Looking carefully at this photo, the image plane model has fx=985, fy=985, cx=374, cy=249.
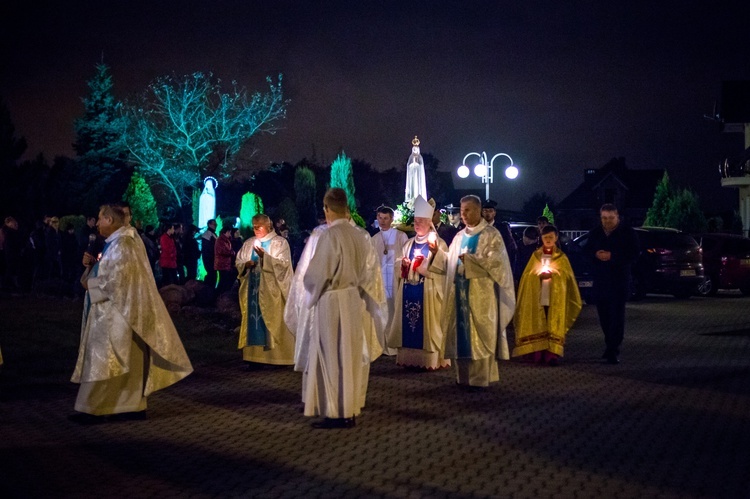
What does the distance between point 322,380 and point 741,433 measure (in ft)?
11.9

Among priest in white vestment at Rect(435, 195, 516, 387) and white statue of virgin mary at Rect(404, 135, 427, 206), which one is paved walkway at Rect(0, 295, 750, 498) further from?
white statue of virgin mary at Rect(404, 135, 427, 206)

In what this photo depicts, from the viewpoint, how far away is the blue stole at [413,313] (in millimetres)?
12422

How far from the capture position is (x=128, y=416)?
912 cm

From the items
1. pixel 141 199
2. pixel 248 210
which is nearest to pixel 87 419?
pixel 248 210

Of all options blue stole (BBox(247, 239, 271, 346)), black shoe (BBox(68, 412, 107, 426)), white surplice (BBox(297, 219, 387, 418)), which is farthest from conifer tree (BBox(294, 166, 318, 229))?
white surplice (BBox(297, 219, 387, 418))

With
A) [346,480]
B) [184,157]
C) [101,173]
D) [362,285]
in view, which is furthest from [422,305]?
[101,173]

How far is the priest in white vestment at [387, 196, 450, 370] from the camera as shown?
40.2ft

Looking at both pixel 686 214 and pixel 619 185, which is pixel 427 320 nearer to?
pixel 686 214

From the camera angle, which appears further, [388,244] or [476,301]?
[388,244]

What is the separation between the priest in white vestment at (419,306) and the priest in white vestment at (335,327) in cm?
353

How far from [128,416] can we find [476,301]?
408 centimetres

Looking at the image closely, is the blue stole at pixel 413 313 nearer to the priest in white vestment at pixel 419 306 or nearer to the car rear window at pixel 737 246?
the priest in white vestment at pixel 419 306

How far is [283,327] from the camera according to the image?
1275 centimetres

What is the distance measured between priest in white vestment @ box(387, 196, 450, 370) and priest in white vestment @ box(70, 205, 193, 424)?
392cm
